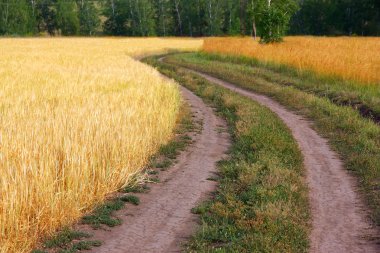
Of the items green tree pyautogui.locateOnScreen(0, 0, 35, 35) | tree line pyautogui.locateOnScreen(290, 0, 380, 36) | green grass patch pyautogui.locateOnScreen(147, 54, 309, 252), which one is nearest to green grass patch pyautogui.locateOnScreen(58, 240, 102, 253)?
green grass patch pyautogui.locateOnScreen(147, 54, 309, 252)

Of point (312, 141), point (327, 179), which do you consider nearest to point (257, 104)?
point (312, 141)

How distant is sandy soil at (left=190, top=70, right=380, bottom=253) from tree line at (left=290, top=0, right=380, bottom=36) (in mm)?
71837

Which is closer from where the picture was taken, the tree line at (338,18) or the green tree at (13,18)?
the tree line at (338,18)

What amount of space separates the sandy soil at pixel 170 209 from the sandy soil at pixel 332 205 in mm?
1764

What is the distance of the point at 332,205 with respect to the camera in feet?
23.7

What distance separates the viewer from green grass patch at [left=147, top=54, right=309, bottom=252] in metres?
5.87

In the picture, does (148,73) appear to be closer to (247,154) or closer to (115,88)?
(115,88)

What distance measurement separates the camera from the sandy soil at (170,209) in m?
5.99

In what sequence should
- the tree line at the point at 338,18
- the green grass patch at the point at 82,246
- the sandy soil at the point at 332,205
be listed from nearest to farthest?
the green grass patch at the point at 82,246, the sandy soil at the point at 332,205, the tree line at the point at 338,18

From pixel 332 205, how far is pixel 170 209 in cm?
255

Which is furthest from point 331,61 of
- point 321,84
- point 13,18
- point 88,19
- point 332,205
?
point 13,18

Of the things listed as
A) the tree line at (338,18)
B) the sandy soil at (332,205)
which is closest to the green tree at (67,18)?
the tree line at (338,18)

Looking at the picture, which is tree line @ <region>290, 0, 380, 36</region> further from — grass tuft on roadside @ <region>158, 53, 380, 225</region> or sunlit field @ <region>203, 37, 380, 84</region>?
grass tuft on roadside @ <region>158, 53, 380, 225</region>

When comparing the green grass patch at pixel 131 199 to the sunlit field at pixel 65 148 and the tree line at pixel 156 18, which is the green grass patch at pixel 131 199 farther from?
the tree line at pixel 156 18
